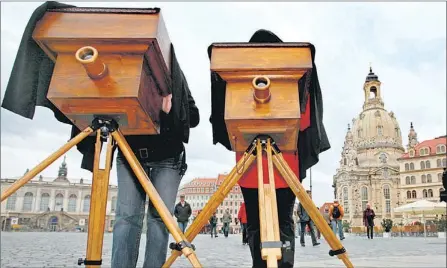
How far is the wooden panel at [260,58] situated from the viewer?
6.36 feet

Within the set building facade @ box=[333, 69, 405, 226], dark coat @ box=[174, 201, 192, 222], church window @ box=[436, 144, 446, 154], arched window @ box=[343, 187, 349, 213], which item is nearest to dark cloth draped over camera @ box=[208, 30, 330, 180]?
dark coat @ box=[174, 201, 192, 222]

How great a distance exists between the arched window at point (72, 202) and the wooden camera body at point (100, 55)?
9961 cm

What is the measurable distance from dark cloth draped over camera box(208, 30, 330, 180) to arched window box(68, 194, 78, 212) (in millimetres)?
99209

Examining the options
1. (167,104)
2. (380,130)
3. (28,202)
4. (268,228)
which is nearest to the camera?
(268,228)

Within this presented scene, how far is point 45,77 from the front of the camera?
81.6 inches

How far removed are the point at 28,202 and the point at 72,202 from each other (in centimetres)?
971

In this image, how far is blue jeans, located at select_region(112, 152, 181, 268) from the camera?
236 centimetres

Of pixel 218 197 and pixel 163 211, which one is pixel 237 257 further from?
pixel 163 211

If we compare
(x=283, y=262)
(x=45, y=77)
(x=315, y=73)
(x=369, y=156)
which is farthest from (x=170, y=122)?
(x=369, y=156)

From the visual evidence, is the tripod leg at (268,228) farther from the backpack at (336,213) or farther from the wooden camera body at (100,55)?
the backpack at (336,213)

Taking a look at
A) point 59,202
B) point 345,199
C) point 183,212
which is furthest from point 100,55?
point 59,202

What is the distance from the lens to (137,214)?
8.16ft

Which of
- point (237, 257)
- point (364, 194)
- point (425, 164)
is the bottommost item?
point (237, 257)

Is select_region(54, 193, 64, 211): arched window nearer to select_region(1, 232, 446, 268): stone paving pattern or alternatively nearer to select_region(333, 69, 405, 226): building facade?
select_region(333, 69, 405, 226): building facade
